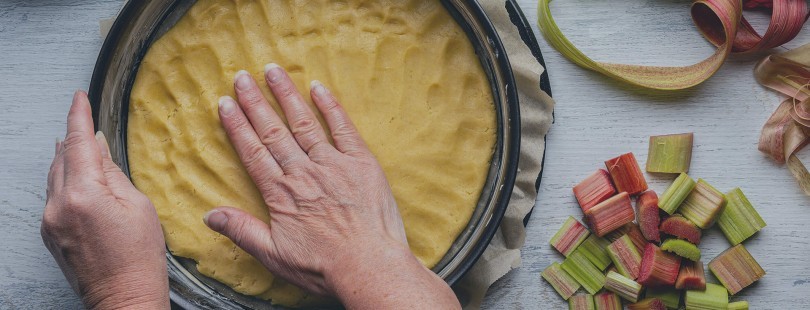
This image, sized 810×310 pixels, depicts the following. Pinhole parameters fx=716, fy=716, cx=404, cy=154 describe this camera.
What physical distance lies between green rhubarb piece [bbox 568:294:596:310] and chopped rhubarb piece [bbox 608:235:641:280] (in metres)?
0.11

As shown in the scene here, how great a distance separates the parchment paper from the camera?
1.63 m

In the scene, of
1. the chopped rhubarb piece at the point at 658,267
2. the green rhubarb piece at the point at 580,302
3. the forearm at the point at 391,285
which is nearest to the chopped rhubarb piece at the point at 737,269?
the chopped rhubarb piece at the point at 658,267

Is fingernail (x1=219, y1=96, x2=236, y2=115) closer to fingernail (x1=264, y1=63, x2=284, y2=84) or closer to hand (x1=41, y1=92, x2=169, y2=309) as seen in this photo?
fingernail (x1=264, y1=63, x2=284, y2=84)

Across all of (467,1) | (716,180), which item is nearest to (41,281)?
(467,1)

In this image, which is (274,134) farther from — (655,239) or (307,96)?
(655,239)

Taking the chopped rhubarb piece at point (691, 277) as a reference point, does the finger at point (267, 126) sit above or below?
above

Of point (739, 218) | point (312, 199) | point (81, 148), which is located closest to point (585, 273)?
point (739, 218)

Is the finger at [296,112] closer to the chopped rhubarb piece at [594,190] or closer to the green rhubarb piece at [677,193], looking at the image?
the chopped rhubarb piece at [594,190]

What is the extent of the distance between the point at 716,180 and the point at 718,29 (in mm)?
366

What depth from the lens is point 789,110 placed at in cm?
173

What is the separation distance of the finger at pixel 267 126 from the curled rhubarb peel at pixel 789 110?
1127 mm

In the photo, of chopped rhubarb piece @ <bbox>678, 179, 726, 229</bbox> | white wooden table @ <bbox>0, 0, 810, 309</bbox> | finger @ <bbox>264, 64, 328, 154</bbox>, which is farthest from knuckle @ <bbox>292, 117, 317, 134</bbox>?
chopped rhubarb piece @ <bbox>678, 179, 726, 229</bbox>

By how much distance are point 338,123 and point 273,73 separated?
0.16 meters

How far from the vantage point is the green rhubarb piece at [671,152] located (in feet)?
5.62
